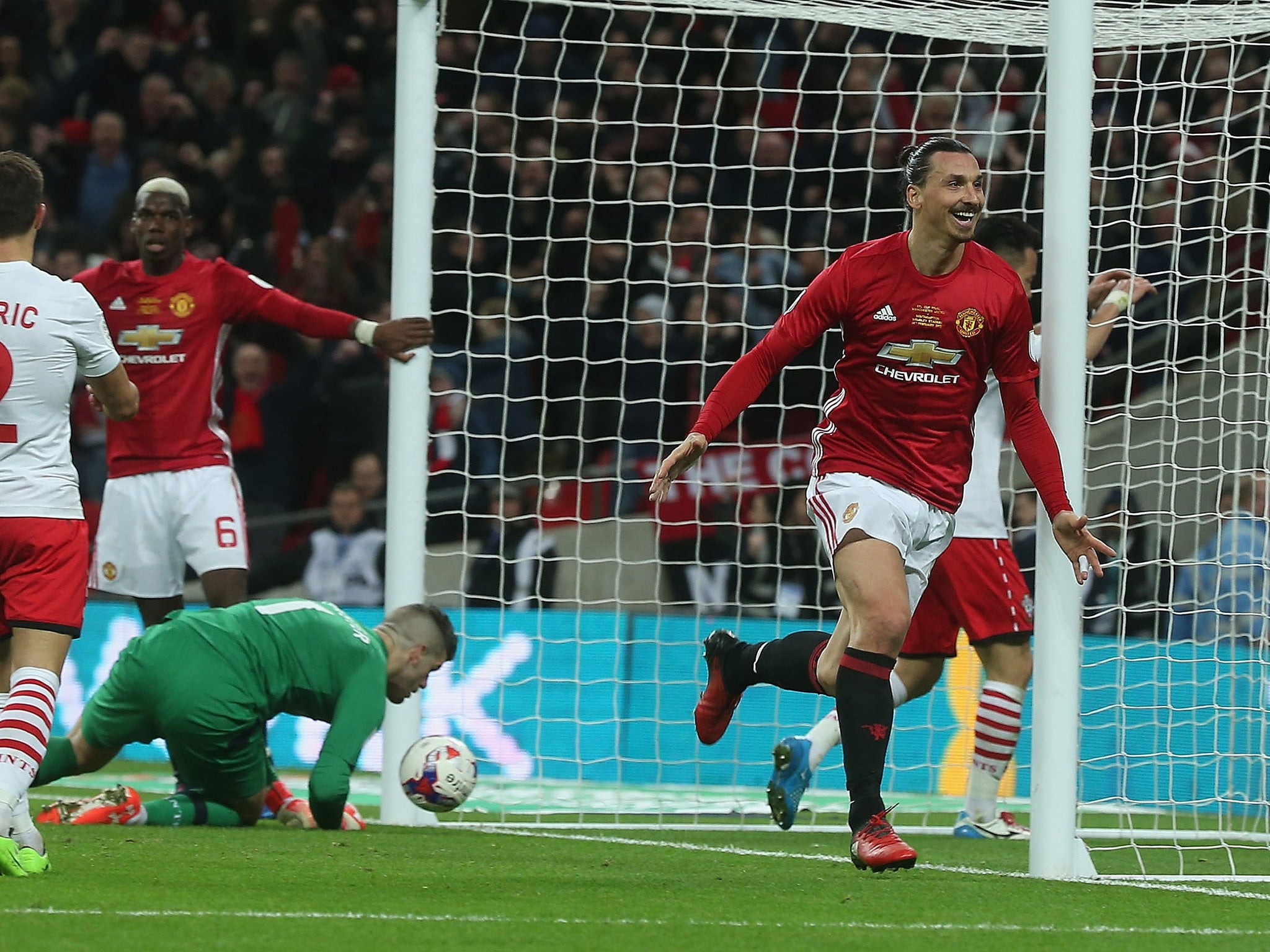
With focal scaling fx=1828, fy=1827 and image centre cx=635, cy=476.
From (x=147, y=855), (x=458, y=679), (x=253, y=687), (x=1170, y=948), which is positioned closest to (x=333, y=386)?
(x=458, y=679)

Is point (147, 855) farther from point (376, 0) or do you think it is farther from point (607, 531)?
point (376, 0)

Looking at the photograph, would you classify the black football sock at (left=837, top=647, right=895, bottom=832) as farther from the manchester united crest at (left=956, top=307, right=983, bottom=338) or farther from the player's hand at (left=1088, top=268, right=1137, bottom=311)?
the player's hand at (left=1088, top=268, right=1137, bottom=311)

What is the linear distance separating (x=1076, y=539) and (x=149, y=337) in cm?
385

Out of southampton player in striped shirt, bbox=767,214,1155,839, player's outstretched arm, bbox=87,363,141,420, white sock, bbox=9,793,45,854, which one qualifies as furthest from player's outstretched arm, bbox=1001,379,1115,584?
white sock, bbox=9,793,45,854

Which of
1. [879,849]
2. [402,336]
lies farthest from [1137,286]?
[402,336]

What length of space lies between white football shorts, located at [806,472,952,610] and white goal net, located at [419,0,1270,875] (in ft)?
3.58

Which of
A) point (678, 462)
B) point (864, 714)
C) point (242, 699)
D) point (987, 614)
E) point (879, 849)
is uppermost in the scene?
point (678, 462)

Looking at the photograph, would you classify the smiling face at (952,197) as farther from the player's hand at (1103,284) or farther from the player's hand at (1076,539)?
the player's hand at (1103,284)

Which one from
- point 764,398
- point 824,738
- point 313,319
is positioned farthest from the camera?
point 764,398

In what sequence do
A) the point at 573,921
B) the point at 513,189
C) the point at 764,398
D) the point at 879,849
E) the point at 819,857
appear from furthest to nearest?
1. the point at 513,189
2. the point at 764,398
3. the point at 819,857
4. the point at 879,849
5. the point at 573,921

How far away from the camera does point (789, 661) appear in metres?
5.71

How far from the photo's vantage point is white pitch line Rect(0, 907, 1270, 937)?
4012 mm

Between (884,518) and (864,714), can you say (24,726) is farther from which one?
(884,518)

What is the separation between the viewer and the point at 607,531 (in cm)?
1128
